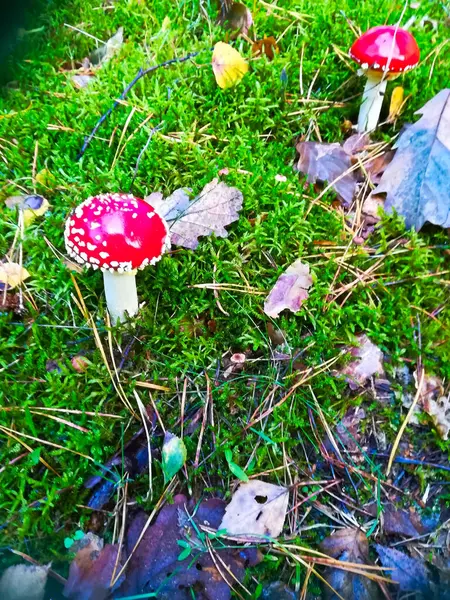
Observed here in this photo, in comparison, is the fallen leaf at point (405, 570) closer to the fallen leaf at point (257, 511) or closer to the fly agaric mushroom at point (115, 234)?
the fallen leaf at point (257, 511)

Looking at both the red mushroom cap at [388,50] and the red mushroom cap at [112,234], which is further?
the red mushroom cap at [388,50]

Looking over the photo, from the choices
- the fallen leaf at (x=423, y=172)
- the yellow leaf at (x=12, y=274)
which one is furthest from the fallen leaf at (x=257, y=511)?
the fallen leaf at (x=423, y=172)

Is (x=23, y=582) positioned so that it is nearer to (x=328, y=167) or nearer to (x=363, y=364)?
(x=363, y=364)

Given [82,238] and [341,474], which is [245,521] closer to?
[341,474]

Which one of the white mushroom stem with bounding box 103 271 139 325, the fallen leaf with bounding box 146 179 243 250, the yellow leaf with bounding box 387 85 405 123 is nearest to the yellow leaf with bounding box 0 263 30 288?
the white mushroom stem with bounding box 103 271 139 325

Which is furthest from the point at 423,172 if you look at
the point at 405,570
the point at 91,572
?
the point at 91,572

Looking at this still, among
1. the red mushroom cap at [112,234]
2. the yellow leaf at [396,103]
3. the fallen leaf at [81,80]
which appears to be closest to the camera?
the red mushroom cap at [112,234]
